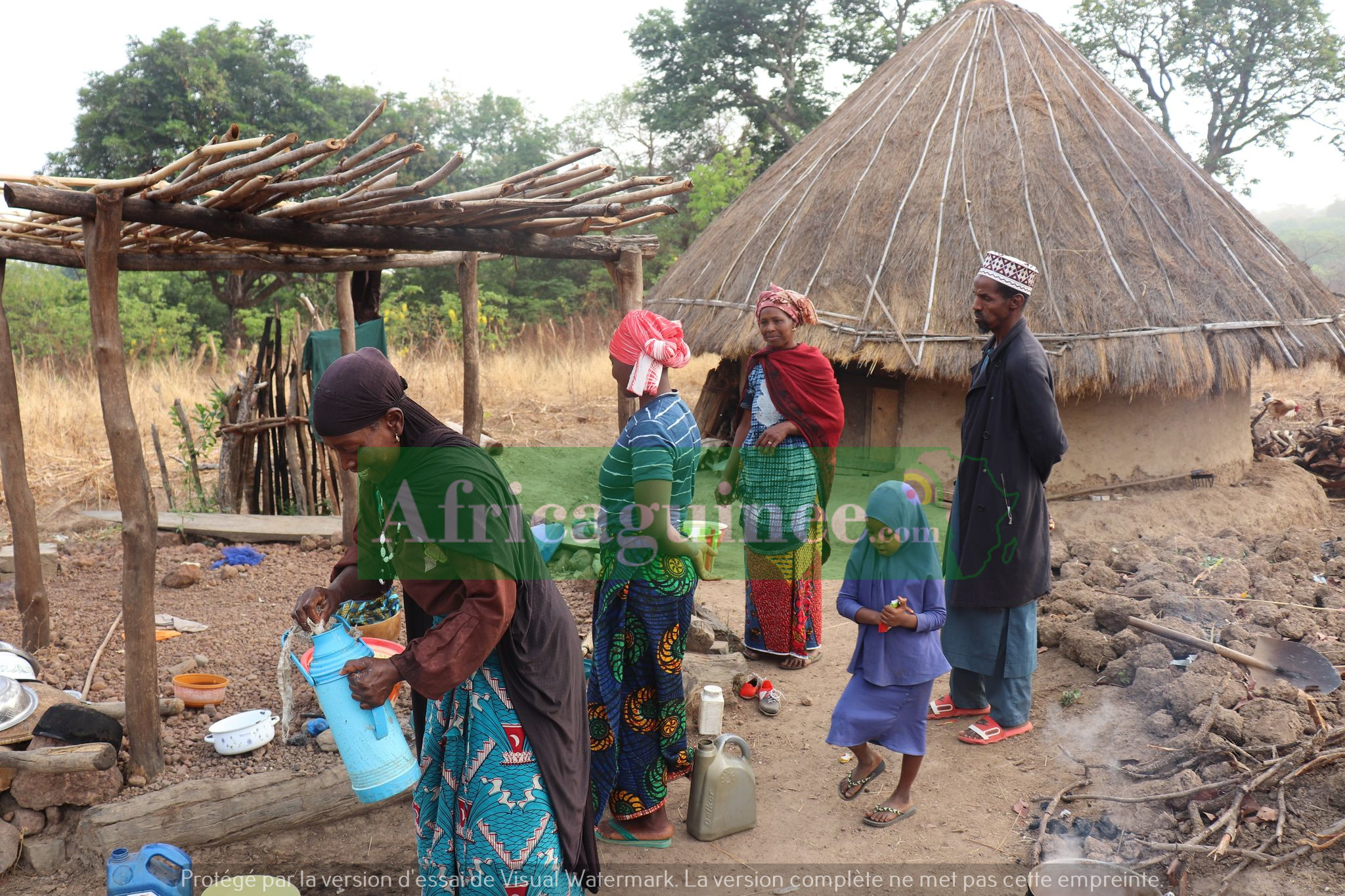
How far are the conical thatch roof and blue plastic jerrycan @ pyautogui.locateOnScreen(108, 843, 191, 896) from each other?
5.68 meters

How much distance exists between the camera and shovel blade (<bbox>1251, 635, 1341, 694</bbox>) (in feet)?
11.8

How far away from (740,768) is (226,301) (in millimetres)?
14851

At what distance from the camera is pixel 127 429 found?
3119 mm

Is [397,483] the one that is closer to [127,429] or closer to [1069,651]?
[127,429]

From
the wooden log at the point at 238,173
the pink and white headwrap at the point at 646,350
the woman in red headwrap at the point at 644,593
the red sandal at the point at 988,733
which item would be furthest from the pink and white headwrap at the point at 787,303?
the wooden log at the point at 238,173

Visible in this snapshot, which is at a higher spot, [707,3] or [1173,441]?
[707,3]

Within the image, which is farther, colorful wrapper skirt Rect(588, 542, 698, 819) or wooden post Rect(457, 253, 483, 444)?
wooden post Rect(457, 253, 483, 444)

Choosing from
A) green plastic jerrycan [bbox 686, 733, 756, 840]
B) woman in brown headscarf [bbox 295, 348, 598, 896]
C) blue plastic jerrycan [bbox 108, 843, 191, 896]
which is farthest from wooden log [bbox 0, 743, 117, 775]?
green plastic jerrycan [bbox 686, 733, 756, 840]

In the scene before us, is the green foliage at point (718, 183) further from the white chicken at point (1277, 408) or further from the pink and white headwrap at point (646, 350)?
the pink and white headwrap at point (646, 350)

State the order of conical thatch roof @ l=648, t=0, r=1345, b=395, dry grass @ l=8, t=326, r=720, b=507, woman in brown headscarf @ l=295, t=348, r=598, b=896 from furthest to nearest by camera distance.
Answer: dry grass @ l=8, t=326, r=720, b=507 < conical thatch roof @ l=648, t=0, r=1345, b=395 < woman in brown headscarf @ l=295, t=348, r=598, b=896

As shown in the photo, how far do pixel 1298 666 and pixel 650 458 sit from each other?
9.40ft

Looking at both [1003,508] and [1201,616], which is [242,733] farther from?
[1201,616]

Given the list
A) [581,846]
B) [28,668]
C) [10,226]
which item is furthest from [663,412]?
[10,226]

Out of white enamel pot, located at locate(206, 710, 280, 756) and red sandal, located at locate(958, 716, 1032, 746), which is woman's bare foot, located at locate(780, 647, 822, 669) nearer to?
red sandal, located at locate(958, 716, 1032, 746)
